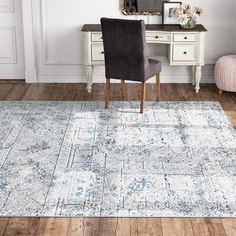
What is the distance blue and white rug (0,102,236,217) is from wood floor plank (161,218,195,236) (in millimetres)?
55

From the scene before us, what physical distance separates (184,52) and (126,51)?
32.9 inches

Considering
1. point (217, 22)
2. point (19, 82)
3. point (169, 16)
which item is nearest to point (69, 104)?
point (19, 82)

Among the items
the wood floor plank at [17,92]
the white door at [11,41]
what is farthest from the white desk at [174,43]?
the white door at [11,41]

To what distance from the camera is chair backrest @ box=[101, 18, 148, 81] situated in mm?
4328

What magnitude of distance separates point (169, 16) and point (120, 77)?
1.05 metres

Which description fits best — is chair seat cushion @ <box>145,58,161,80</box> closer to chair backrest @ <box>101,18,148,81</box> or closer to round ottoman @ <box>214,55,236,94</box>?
chair backrest @ <box>101,18,148,81</box>

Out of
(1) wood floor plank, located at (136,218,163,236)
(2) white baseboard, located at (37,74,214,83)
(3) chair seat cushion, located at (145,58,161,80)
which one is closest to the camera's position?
(1) wood floor plank, located at (136,218,163,236)

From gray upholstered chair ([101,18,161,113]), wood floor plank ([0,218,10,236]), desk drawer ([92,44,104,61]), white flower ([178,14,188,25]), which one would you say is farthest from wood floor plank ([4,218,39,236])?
white flower ([178,14,188,25])

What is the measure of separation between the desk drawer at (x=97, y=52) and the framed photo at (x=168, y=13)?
702 millimetres

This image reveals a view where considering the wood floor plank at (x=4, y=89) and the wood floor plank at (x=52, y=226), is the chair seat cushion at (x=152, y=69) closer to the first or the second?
the wood floor plank at (x=4, y=89)

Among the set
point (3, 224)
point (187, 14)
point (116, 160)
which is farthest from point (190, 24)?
point (3, 224)

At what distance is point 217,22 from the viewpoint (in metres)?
5.39

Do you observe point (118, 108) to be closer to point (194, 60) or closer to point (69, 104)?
point (69, 104)

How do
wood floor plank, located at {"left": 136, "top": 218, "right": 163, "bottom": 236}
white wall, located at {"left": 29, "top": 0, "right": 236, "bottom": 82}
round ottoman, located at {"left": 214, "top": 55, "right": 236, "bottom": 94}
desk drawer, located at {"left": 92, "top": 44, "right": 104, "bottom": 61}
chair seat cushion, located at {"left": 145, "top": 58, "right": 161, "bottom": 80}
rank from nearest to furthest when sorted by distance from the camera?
wood floor plank, located at {"left": 136, "top": 218, "right": 163, "bottom": 236}, chair seat cushion, located at {"left": 145, "top": 58, "right": 161, "bottom": 80}, round ottoman, located at {"left": 214, "top": 55, "right": 236, "bottom": 94}, desk drawer, located at {"left": 92, "top": 44, "right": 104, "bottom": 61}, white wall, located at {"left": 29, "top": 0, "right": 236, "bottom": 82}
